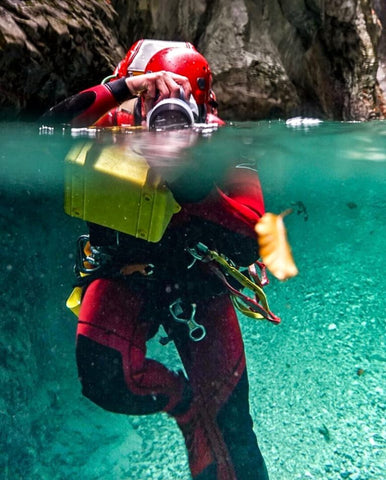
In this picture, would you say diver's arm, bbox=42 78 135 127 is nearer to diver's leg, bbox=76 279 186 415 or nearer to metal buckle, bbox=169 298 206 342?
diver's leg, bbox=76 279 186 415

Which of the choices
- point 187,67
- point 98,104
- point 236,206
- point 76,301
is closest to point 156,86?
point 98,104

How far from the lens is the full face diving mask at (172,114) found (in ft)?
8.13

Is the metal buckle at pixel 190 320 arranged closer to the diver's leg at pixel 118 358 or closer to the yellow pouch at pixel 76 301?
the diver's leg at pixel 118 358

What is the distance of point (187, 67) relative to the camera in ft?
10.5

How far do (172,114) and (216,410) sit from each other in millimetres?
1645

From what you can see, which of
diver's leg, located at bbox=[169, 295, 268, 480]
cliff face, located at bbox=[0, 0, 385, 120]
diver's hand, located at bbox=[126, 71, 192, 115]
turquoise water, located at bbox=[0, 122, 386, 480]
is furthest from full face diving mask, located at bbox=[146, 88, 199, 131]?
cliff face, located at bbox=[0, 0, 385, 120]

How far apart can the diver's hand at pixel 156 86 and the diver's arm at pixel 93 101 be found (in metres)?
0.07

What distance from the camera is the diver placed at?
2258 mm

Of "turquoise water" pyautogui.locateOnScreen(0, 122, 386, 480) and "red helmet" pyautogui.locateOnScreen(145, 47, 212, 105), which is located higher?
"red helmet" pyautogui.locateOnScreen(145, 47, 212, 105)

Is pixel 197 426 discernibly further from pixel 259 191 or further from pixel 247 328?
pixel 247 328

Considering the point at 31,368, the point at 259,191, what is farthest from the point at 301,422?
the point at 259,191

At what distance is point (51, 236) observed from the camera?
258 inches

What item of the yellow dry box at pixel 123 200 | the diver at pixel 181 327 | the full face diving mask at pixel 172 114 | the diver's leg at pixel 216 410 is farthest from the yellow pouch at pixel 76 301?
the full face diving mask at pixel 172 114

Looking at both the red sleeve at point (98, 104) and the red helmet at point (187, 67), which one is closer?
the red sleeve at point (98, 104)
